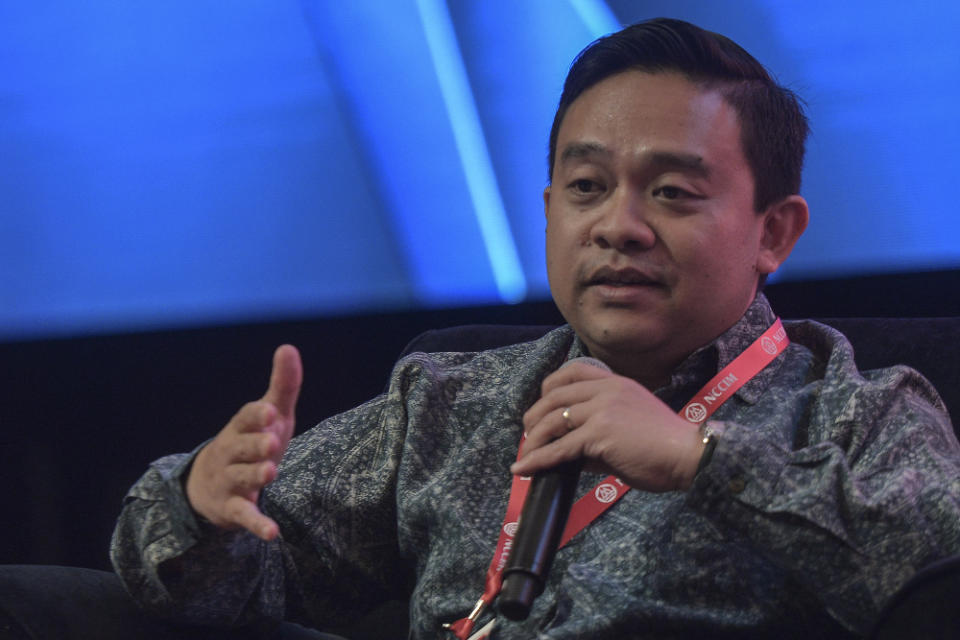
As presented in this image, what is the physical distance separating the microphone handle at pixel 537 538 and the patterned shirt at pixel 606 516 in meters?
0.13

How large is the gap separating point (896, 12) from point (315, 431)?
124cm

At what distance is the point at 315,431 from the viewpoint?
59.7 inches

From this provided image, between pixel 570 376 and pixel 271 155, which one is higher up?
pixel 271 155

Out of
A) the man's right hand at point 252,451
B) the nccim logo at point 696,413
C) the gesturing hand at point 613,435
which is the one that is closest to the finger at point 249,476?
the man's right hand at point 252,451

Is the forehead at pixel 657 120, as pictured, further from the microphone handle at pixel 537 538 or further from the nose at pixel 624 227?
the microphone handle at pixel 537 538

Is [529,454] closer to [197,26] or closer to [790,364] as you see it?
[790,364]

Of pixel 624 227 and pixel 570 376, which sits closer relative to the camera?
pixel 570 376

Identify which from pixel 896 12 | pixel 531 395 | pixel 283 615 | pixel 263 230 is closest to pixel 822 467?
pixel 531 395

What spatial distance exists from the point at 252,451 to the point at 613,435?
14.6 inches

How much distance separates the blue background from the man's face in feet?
2.34

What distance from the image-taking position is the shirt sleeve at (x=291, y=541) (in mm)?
1194

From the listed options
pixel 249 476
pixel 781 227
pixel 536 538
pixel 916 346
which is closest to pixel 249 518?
pixel 249 476

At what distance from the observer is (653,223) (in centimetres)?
130

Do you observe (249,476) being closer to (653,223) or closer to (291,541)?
(291,541)
